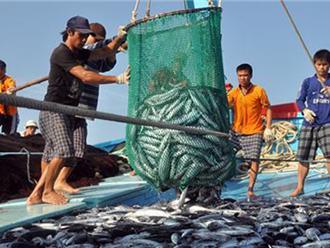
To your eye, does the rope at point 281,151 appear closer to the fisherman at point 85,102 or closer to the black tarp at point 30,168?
the black tarp at point 30,168

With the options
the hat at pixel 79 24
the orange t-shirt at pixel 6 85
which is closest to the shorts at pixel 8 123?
the orange t-shirt at pixel 6 85

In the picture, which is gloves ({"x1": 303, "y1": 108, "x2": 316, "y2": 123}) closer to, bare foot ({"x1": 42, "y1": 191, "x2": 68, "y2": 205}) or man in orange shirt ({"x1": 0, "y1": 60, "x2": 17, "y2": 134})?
bare foot ({"x1": 42, "y1": 191, "x2": 68, "y2": 205})

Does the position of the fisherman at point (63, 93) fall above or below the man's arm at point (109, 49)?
below

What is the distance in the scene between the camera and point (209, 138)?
4.61m

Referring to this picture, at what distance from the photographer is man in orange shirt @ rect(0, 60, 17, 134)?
29.5ft

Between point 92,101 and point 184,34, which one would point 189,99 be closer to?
point 184,34

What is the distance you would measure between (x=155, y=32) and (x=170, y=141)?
0.99 m

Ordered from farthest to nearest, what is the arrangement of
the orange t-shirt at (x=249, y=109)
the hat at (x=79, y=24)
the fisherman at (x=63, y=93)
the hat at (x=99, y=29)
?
the orange t-shirt at (x=249, y=109) → the hat at (x=99, y=29) → the hat at (x=79, y=24) → the fisherman at (x=63, y=93)

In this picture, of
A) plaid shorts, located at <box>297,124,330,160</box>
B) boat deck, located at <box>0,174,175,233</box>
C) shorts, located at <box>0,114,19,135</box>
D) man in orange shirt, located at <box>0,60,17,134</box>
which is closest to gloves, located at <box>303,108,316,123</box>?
plaid shorts, located at <box>297,124,330,160</box>

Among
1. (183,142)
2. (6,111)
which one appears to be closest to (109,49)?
(183,142)

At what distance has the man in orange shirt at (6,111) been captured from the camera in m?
8.98

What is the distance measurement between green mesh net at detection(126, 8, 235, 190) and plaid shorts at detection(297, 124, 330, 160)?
2458mm

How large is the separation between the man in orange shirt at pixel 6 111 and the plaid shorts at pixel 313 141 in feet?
15.4

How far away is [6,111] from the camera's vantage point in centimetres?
939
